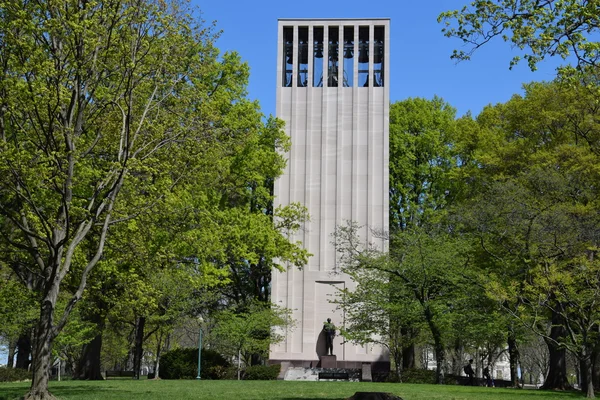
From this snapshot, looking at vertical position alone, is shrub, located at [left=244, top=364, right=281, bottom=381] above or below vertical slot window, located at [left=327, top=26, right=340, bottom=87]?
below

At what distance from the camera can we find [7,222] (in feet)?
85.2

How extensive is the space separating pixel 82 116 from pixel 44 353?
543cm

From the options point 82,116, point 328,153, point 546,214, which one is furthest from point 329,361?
point 82,116

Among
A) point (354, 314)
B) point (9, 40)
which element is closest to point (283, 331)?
point (354, 314)

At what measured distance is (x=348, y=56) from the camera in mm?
46062

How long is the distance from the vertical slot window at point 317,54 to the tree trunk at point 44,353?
31.6 m

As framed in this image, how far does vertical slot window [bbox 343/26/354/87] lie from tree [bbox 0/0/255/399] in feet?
87.3

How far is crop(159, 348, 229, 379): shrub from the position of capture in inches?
A: 1367

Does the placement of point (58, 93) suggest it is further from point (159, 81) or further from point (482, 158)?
point (482, 158)

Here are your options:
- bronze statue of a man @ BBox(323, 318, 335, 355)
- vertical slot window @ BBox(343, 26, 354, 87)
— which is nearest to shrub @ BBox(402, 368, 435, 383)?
bronze statue of a man @ BBox(323, 318, 335, 355)

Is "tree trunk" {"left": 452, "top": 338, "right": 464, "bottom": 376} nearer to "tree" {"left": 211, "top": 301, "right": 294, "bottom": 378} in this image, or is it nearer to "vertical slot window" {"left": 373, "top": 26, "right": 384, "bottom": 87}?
"tree" {"left": 211, "top": 301, "right": 294, "bottom": 378}

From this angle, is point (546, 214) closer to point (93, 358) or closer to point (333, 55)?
point (93, 358)

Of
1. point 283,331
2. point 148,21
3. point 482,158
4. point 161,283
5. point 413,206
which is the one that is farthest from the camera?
point 413,206

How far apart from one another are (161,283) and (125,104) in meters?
14.4
